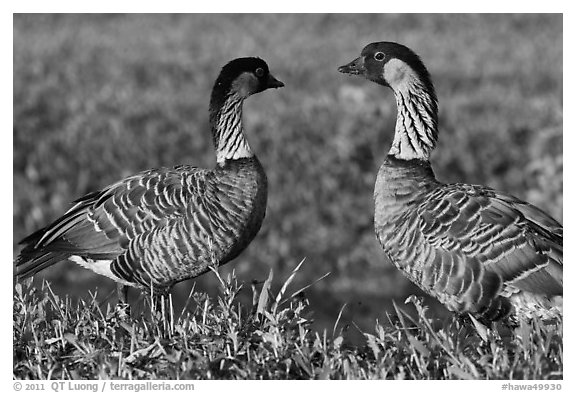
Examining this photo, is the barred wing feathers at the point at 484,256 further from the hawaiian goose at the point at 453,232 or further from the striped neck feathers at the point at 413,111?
the striped neck feathers at the point at 413,111

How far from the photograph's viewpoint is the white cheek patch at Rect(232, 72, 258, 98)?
242 inches

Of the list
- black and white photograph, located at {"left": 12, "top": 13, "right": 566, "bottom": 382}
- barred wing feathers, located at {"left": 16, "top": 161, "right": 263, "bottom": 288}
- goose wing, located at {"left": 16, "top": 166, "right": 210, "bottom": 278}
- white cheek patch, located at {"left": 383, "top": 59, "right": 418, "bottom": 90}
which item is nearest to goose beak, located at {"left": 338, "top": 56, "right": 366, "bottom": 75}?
black and white photograph, located at {"left": 12, "top": 13, "right": 566, "bottom": 382}

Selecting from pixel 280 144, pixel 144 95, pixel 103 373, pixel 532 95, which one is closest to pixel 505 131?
pixel 532 95

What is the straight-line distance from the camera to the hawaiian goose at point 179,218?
19.5 feet

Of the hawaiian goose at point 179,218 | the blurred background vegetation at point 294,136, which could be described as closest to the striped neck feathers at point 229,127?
the hawaiian goose at point 179,218

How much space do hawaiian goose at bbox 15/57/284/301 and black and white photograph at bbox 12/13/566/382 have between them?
0.01 meters

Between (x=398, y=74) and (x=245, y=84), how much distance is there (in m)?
1.03

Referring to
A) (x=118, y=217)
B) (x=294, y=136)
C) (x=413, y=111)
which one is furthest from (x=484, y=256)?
(x=294, y=136)

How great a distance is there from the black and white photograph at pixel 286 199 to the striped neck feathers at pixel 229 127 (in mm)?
15

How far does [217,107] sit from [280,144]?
5.51m

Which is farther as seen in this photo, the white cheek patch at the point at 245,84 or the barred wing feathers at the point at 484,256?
the white cheek patch at the point at 245,84

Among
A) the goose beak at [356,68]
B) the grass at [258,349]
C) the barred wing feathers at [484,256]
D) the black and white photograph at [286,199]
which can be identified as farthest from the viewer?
the goose beak at [356,68]

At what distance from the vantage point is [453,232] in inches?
219

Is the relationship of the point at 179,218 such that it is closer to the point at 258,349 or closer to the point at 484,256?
the point at 258,349
